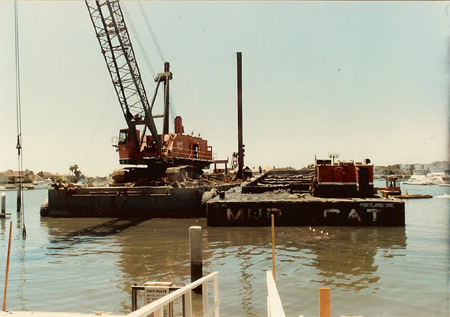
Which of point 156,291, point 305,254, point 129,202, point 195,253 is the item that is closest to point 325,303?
point 156,291

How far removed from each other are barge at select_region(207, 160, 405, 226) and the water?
2.43 ft

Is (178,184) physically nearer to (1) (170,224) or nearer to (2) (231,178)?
(1) (170,224)

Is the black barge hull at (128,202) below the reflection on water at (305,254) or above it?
above

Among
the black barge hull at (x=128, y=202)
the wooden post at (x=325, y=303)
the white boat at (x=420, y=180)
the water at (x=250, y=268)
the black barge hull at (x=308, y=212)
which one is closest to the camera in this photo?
the wooden post at (x=325, y=303)

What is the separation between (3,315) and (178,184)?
967 inches

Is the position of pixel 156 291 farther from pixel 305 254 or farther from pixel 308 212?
pixel 308 212

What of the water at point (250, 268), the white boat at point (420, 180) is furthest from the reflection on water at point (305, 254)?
the white boat at point (420, 180)

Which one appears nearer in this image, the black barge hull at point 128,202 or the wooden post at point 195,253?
the wooden post at point 195,253

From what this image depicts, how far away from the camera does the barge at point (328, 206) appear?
2153cm

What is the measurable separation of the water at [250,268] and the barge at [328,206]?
0.74 meters

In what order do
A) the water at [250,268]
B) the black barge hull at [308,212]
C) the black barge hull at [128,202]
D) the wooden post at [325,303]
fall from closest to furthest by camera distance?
the wooden post at [325,303]
the water at [250,268]
the black barge hull at [308,212]
the black barge hull at [128,202]

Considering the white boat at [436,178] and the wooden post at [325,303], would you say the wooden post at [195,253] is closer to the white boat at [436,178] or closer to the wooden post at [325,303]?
the wooden post at [325,303]

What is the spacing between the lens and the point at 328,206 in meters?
21.9

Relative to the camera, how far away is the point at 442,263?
565 inches
